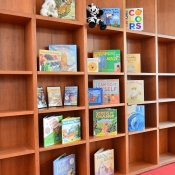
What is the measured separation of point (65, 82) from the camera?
6.90 ft

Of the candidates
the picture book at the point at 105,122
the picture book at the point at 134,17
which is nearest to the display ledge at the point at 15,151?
the picture book at the point at 105,122

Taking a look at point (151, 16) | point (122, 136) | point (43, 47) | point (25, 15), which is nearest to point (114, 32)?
point (151, 16)

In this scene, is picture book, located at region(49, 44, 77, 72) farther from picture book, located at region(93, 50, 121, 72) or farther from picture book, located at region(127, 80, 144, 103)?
picture book, located at region(127, 80, 144, 103)

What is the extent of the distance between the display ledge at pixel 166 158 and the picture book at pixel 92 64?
137 cm

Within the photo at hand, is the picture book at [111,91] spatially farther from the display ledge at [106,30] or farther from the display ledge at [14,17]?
the display ledge at [14,17]

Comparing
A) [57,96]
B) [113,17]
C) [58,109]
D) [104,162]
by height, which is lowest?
[104,162]

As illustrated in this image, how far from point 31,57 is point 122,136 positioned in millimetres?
1211

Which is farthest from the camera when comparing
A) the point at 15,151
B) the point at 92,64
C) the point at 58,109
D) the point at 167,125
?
the point at 167,125

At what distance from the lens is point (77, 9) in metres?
1.98

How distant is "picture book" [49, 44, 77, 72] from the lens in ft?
6.40

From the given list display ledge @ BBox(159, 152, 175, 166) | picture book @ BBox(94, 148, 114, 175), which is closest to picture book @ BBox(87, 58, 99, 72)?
picture book @ BBox(94, 148, 114, 175)

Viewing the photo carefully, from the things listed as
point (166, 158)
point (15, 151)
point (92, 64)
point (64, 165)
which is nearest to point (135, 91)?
point (92, 64)

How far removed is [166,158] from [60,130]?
147cm

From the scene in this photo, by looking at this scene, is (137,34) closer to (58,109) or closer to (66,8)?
(66,8)
